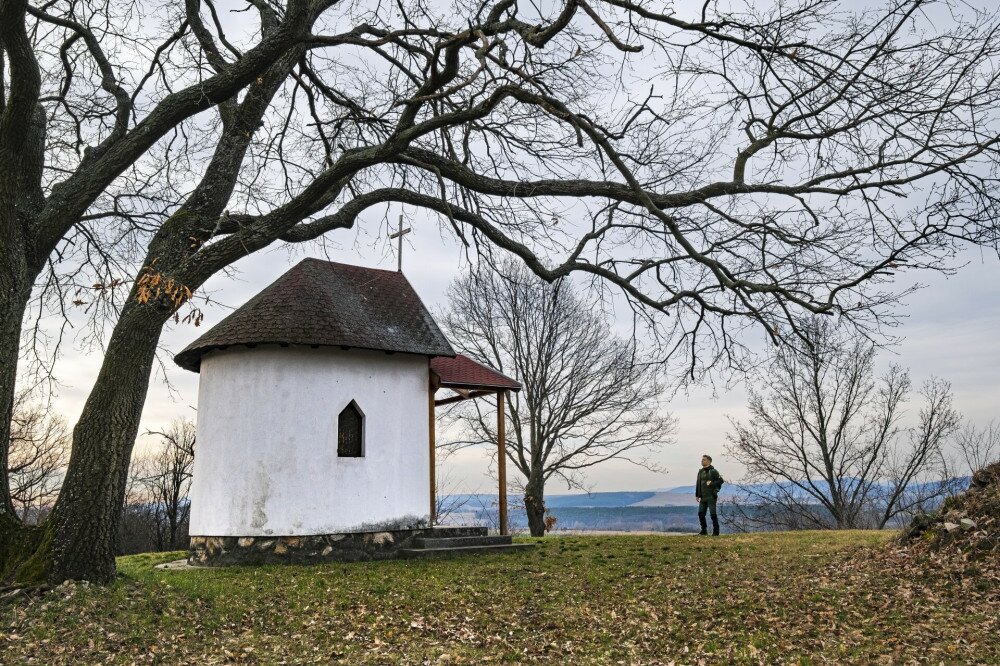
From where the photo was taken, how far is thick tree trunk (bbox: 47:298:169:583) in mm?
8773

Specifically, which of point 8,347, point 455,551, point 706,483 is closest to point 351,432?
point 455,551

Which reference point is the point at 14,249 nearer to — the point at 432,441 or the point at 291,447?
the point at 291,447

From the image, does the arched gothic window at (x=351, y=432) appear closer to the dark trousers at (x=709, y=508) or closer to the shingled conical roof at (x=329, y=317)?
the shingled conical roof at (x=329, y=317)

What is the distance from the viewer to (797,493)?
28094 millimetres

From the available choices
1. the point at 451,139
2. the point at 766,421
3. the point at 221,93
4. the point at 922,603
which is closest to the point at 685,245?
the point at 451,139

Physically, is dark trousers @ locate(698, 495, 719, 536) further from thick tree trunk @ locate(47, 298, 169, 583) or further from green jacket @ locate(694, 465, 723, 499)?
thick tree trunk @ locate(47, 298, 169, 583)

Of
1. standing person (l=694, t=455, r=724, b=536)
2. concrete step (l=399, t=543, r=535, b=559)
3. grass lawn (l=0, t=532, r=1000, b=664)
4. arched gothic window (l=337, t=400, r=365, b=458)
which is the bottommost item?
grass lawn (l=0, t=532, r=1000, b=664)

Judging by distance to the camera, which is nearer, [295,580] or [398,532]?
[295,580]

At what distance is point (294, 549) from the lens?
13609mm

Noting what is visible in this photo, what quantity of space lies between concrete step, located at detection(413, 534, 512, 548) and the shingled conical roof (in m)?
3.62

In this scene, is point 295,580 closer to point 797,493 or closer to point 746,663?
point 746,663

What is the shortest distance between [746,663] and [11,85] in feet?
33.9

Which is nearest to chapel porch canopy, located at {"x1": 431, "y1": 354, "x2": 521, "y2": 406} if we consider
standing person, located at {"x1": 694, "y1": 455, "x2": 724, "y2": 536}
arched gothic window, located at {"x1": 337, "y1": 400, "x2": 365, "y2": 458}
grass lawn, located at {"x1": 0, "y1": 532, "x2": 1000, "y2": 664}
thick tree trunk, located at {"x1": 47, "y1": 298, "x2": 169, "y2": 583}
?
arched gothic window, located at {"x1": 337, "y1": 400, "x2": 365, "y2": 458}

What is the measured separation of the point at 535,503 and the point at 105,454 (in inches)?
653
